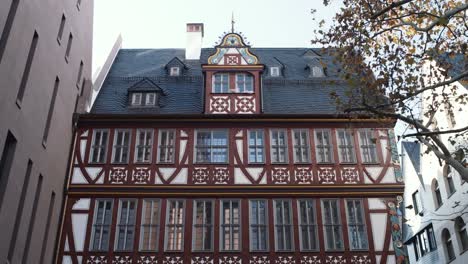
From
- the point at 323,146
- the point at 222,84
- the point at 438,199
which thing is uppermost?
the point at 222,84

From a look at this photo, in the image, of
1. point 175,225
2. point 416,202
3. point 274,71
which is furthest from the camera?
point 416,202

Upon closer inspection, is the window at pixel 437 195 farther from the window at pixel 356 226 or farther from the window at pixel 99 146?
the window at pixel 99 146

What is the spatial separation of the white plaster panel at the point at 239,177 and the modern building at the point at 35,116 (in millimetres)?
6404

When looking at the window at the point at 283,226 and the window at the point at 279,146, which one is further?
the window at the point at 279,146

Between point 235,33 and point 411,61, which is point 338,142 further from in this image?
point 411,61

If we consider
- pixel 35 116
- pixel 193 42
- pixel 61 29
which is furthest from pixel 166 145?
pixel 193 42

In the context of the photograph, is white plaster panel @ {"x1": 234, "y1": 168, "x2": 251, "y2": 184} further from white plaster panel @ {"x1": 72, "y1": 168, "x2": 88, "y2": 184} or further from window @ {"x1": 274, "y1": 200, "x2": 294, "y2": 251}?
white plaster panel @ {"x1": 72, "y1": 168, "x2": 88, "y2": 184}

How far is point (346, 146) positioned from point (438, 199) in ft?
26.8

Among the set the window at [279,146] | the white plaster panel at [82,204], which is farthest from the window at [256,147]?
the white plaster panel at [82,204]

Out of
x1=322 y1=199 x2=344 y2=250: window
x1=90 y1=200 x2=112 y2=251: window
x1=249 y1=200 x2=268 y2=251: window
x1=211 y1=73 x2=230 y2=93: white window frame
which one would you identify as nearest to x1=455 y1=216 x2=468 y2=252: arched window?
x1=322 y1=199 x2=344 y2=250: window

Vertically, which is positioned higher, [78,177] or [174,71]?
[174,71]

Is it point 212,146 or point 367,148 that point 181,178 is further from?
point 367,148

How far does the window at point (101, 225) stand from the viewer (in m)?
20.2

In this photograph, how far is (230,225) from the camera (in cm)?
2061
